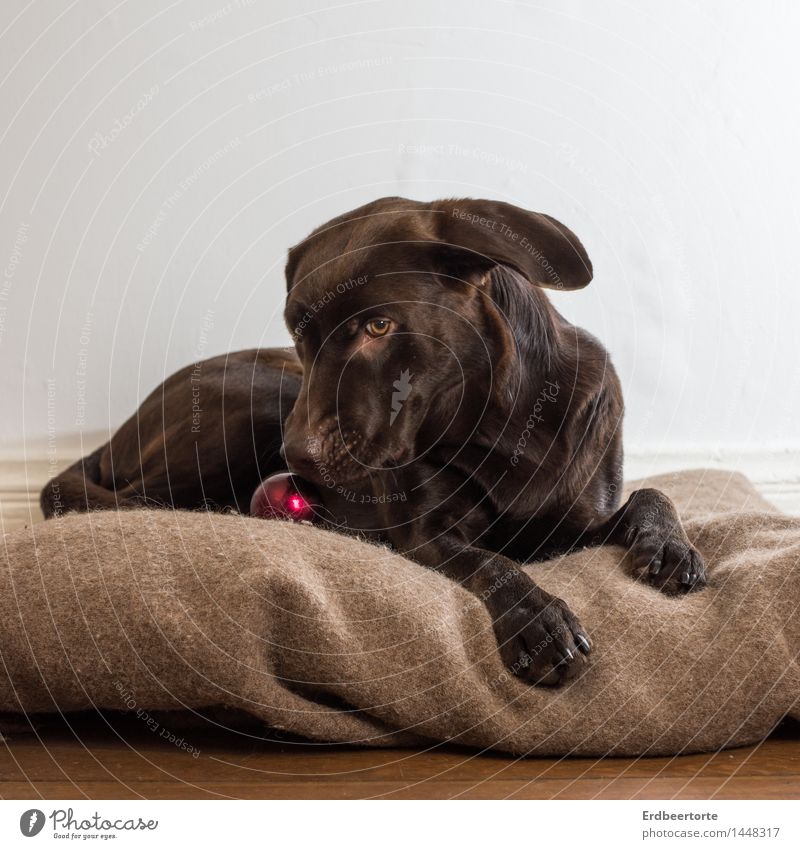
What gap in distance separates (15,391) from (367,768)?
2404 millimetres

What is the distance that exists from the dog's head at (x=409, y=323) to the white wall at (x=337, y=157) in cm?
128

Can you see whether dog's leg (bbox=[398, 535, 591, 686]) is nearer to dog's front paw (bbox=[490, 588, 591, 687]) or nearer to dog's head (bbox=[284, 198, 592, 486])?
dog's front paw (bbox=[490, 588, 591, 687])

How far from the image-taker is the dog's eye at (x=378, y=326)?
78.4 inches

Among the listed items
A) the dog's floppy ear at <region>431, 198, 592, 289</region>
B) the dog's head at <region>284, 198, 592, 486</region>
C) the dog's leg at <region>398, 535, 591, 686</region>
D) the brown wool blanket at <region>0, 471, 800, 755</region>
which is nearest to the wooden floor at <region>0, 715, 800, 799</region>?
the brown wool blanket at <region>0, 471, 800, 755</region>

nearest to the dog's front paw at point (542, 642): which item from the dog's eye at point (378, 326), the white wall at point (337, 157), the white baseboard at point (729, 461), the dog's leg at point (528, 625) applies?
the dog's leg at point (528, 625)

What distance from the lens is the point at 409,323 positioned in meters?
2.00

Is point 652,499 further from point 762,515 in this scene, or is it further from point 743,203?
point 743,203

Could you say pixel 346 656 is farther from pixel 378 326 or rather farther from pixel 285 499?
pixel 285 499

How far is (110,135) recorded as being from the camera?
3328 mm

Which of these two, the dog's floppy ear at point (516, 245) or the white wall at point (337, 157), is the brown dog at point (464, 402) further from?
the white wall at point (337, 157)

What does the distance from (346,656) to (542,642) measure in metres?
0.32

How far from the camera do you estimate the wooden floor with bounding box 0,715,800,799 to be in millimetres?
1450

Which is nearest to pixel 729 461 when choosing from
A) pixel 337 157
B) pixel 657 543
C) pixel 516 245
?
pixel 337 157
